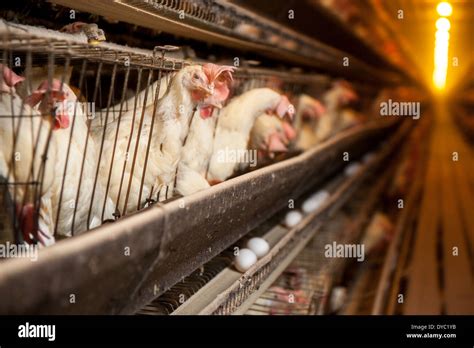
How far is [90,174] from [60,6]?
67 centimetres

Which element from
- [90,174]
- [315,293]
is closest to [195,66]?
[90,174]

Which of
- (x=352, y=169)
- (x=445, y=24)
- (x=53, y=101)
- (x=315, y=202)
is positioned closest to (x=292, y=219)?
(x=315, y=202)

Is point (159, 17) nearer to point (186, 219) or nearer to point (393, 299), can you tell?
point (186, 219)

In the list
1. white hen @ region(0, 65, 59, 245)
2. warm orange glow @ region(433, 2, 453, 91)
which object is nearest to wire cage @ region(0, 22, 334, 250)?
white hen @ region(0, 65, 59, 245)

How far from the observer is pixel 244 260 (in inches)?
82.5

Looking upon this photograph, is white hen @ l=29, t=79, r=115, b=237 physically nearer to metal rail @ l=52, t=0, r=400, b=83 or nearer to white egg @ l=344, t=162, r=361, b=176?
metal rail @ l=52, t=0, r=400, b=83

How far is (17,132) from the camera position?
111cm

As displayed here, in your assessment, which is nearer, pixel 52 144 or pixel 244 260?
pixel 52 144

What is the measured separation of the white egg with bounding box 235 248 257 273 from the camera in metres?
2.07

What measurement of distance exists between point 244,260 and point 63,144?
978 millimetres

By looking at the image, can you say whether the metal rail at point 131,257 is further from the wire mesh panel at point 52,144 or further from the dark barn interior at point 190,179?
the wire mesh panel at point 52,144

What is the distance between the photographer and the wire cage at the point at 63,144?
112 centimetres

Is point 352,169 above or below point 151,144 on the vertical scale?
below

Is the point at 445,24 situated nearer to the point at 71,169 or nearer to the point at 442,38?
the point at 442,38
